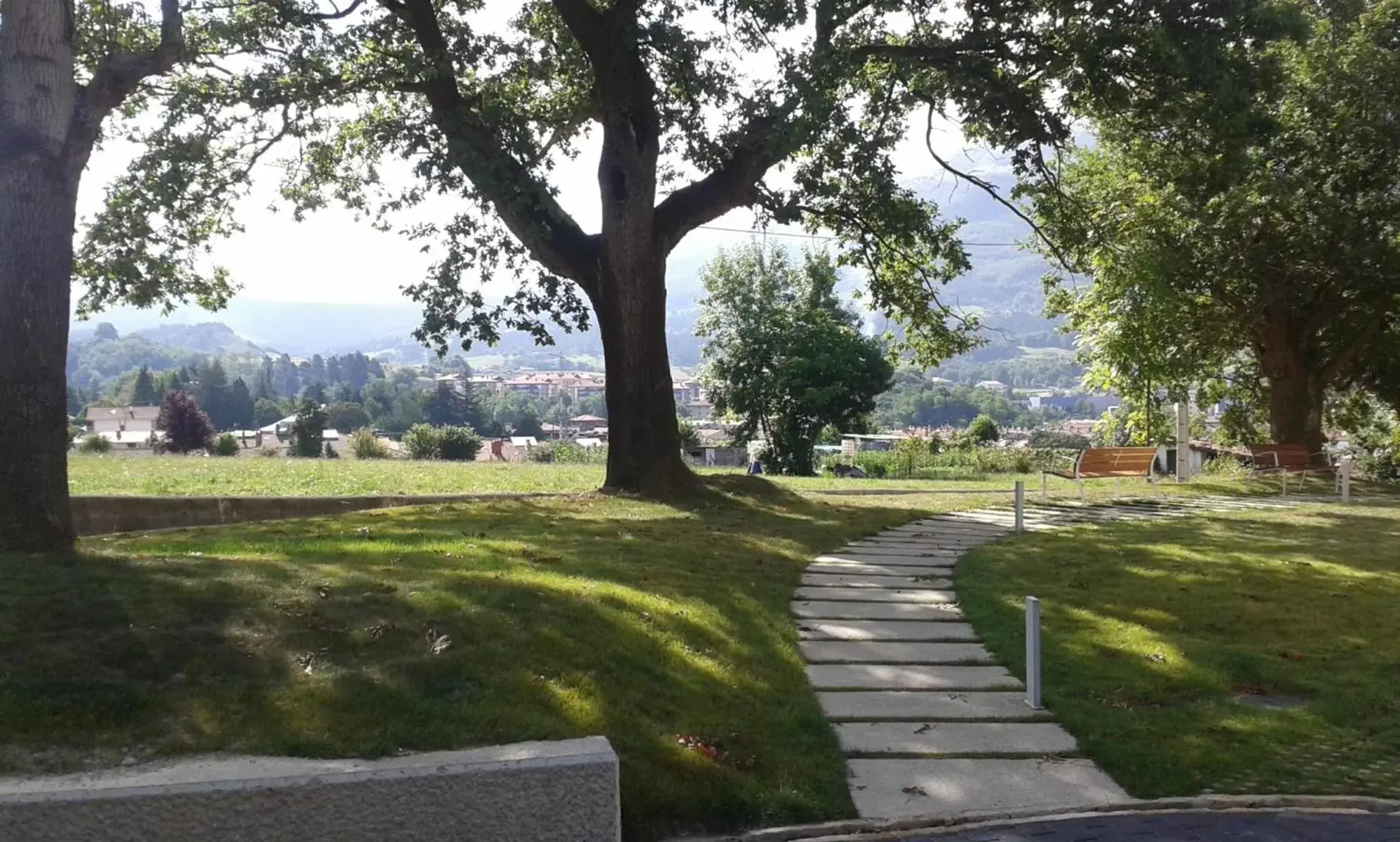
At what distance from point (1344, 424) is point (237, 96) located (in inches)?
1093

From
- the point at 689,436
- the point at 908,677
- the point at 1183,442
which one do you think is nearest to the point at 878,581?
the point at 908,677

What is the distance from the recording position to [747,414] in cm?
3647

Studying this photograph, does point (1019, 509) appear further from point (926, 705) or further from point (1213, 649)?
point (926, 705)

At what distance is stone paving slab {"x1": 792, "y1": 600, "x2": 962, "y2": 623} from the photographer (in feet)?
26.0

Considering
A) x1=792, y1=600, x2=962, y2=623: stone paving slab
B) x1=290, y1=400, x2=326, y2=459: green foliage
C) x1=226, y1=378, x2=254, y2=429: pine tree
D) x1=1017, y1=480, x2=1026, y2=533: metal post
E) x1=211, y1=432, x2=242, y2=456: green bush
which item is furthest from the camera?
x1=226, y1=378, x2=254, y2=429: pine tree

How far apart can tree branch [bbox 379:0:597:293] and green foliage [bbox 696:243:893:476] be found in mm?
18833

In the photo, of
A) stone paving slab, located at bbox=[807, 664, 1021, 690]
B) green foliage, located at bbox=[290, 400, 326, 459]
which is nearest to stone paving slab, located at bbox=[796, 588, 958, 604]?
stone paving slab, located at bbox=[807, 664, 1021, 690]

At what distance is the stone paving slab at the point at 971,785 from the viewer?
15.4 feet

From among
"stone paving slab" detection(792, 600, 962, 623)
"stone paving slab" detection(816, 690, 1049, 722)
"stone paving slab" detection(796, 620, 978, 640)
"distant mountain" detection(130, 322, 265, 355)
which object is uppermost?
"distant mountain" detection(130, 322, 265, 355)

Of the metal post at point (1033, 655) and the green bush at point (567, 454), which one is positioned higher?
the green bush at point (567, 454)

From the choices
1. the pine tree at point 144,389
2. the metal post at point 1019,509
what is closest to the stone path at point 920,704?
the metal post at point 1019,509

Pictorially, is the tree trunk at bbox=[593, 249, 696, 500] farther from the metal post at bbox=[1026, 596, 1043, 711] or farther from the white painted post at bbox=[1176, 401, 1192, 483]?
the white painted post at bbox=[1176, 401, 1192, 483]

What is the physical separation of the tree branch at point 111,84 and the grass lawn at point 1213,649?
21.5 feet

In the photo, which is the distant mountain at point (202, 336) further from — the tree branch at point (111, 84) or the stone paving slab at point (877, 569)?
the stone paving slab at point (877, 569)
